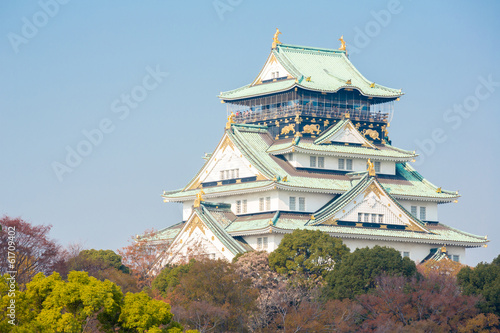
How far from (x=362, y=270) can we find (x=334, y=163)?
1763 centimetres

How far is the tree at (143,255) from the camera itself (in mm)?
80312

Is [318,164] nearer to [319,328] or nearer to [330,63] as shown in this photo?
[330,63]

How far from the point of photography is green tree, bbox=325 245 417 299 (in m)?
66.6

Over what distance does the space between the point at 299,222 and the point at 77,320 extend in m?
33.1

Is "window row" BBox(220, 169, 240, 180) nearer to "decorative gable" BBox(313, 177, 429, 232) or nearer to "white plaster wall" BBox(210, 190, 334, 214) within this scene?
"white plaster wall" BBox(210, 190, 334, 214)

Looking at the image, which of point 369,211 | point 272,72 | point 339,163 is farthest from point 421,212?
point 272,72

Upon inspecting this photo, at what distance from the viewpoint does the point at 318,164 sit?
3285 inches

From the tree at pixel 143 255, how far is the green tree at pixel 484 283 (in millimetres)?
22694

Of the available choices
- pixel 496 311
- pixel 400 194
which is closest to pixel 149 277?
pixel 400 194

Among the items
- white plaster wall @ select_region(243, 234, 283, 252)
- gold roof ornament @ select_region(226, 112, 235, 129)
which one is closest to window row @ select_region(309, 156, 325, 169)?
gold roof ornament @ select_region(226, 112, 235, 129)

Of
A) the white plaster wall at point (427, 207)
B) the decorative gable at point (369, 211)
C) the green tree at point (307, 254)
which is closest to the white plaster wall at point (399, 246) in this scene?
the decorative gable at point (369, 211)

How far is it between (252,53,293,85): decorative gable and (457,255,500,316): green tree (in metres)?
25.1

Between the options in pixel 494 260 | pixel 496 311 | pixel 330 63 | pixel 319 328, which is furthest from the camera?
pixel 330 63

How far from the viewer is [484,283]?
68.4 meters
